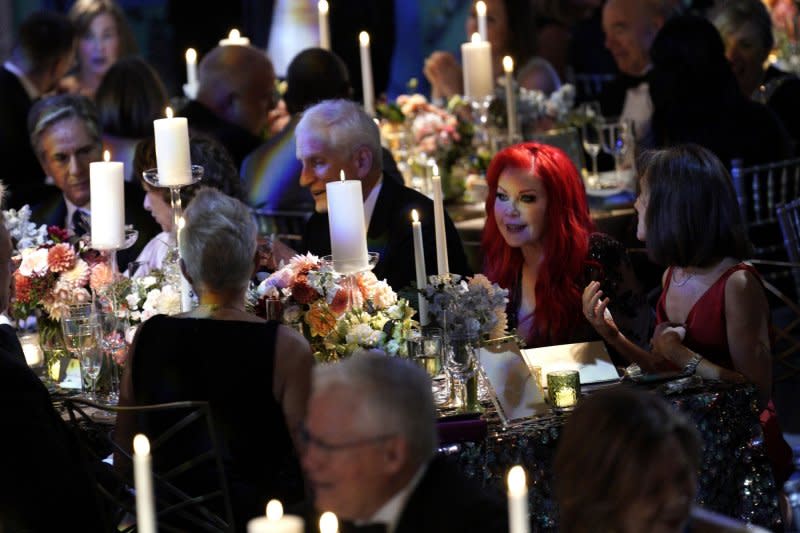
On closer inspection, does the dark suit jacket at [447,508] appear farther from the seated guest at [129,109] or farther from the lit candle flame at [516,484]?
the seated guest at [129,109]

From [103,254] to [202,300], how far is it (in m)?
0.98

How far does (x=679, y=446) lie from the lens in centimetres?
265

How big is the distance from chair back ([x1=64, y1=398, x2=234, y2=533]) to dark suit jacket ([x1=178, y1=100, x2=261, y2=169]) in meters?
3.55

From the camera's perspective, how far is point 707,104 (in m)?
6.88

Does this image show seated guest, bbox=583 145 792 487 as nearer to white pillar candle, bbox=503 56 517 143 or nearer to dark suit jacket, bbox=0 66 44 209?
white pillar candle, bbox=503 56 517 143

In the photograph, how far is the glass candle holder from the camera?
3969 mm

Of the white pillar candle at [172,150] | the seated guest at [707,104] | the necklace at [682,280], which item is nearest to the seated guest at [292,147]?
the seated guest at [707,104]

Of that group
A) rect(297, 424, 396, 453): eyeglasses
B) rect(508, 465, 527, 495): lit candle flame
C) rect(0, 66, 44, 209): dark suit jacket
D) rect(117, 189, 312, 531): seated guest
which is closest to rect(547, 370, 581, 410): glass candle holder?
rect(117, 189, 312, 531): seated guest

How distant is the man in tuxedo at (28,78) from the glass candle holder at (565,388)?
13.3 ft

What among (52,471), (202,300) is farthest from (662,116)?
(52,471)

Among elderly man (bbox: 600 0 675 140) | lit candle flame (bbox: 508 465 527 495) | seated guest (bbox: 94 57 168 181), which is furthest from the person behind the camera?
elderly man (bbox: 600 0 675 140)

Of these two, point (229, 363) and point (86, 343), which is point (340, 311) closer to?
point (229, 363)

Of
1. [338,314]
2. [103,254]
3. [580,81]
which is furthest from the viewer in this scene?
[580,81]

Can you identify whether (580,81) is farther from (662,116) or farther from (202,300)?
(202,300)
